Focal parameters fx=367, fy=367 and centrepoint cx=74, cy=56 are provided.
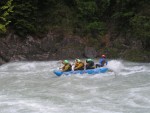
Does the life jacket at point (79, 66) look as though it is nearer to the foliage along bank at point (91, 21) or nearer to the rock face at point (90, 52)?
the rock face at point (90, 52)

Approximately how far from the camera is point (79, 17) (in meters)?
A: 23.4

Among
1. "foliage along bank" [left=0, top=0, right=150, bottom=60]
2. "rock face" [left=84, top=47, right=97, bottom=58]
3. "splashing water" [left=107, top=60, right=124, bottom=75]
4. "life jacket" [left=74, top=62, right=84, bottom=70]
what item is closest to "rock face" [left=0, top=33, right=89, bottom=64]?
"rock face" [left=84, top=47, right=97, bottom=58]

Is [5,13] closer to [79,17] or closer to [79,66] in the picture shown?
[79,17]

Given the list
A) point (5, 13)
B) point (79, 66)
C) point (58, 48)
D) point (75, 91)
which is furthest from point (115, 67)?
point (5, 13)

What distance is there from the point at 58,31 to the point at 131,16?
456 cm

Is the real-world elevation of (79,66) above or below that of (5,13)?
below

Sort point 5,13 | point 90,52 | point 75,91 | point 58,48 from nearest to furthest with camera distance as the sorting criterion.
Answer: point 75,91
point 5,13
point 90,52
point 58,48

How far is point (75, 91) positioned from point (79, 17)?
10224mm

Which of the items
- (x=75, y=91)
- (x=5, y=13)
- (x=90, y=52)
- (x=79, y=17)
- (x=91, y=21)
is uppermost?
(x=5, y=13)

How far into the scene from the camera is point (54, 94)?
13461mm

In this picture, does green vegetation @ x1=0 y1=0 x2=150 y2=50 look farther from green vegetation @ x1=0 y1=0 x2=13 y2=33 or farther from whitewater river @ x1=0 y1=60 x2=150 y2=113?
→ whitewater river @ x1=0 y1=60 x2=150 y2=113

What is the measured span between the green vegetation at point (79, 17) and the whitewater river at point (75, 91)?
3045 millimetres

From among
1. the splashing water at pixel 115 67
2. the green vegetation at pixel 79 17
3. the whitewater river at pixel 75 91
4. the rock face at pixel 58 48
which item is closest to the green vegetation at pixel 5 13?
the green vegetation at pixel 79 17

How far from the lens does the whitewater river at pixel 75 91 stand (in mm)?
11633
